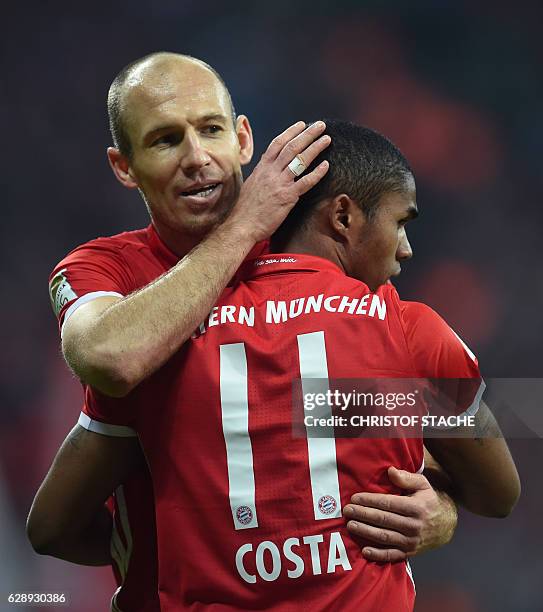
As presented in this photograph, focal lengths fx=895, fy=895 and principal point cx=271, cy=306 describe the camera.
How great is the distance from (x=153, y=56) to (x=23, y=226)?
2.91m

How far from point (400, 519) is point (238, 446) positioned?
1.15 ft

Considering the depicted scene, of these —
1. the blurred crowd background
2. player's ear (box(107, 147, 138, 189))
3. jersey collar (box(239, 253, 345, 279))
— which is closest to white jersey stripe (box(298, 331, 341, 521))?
jersey collar (box(239, 253, 345, 279))

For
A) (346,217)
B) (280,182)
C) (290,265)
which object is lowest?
(290,265)

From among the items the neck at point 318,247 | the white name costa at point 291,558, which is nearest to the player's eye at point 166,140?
the neck at point 318,247

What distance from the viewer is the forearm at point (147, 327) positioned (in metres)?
1.72

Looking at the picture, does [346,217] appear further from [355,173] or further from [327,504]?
[327,504]

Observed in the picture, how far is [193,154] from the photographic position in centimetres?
220

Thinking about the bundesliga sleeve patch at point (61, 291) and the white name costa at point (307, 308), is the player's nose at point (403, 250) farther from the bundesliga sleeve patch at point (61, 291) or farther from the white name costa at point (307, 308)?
the bundesliga sleeve patch at point (61, 291)

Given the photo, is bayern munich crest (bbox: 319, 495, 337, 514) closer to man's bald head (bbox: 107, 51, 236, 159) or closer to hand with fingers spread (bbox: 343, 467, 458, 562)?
hand with fingers spread (bbox: 343, 467, 458, 562)

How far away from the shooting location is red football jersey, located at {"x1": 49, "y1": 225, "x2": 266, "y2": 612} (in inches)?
81.0

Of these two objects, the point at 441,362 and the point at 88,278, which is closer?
the point at 441,362

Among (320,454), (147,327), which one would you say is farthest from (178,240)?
(320,454)

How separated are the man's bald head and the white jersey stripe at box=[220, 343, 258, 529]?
2.95ft

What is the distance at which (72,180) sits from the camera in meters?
5.16
